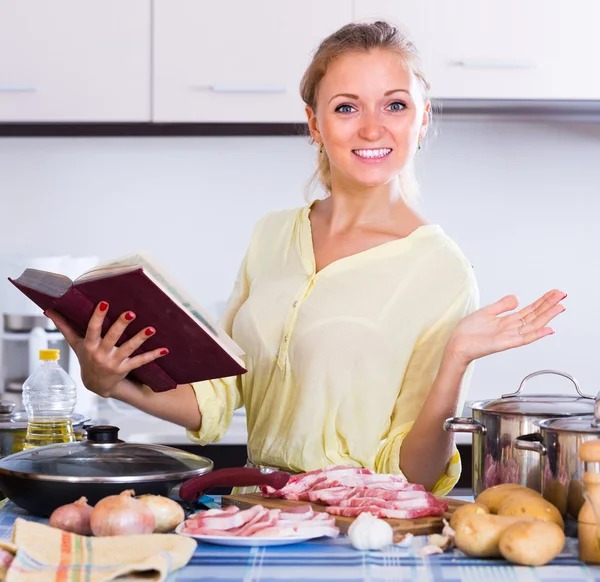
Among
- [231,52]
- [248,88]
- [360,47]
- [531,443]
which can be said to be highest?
[231,52]

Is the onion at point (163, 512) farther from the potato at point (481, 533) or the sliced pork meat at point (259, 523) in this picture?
the potato at point (481, 533)

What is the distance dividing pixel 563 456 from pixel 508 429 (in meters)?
0.12

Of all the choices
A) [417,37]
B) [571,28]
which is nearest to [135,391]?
[417,37]

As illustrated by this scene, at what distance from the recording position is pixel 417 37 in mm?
2740

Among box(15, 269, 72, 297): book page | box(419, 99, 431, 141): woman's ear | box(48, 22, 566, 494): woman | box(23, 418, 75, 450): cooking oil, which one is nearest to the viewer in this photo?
box(15, 269, 72, 297): book page

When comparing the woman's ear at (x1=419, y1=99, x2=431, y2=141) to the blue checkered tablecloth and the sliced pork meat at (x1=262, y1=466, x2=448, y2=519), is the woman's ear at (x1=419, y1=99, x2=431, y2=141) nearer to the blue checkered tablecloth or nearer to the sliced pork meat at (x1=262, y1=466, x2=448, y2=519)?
the sliced pork meat at (x1=262, y1=466, x2=448, y2=519)

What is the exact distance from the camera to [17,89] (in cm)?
276

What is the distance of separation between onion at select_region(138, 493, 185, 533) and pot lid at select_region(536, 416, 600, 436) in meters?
0.45

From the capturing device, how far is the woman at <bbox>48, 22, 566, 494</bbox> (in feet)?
5.54

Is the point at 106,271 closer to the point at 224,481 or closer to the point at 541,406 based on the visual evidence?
the point at 224,481

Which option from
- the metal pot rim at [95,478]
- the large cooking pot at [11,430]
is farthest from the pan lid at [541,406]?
the large cooking pot at [11,430]

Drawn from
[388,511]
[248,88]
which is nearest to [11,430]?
[388,511]

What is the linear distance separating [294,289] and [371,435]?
0.98ft

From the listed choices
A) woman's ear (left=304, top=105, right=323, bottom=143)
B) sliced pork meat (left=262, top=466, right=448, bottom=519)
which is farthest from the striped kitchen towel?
woman's ear (left=304, top=105, right=323, bottom=143)
